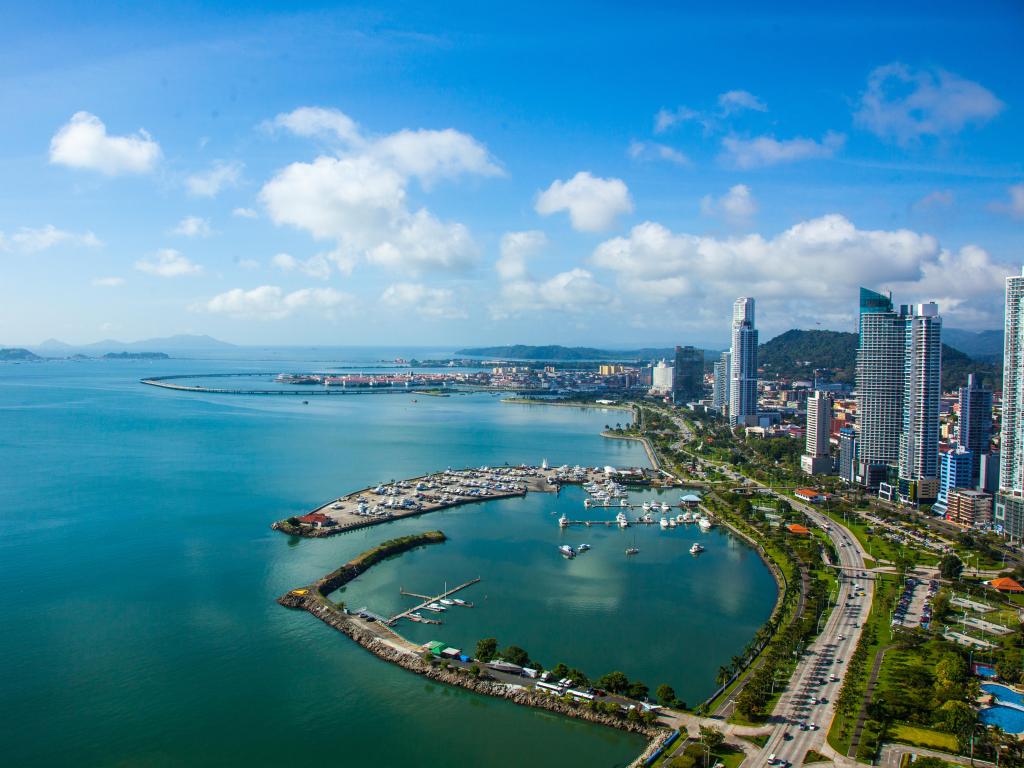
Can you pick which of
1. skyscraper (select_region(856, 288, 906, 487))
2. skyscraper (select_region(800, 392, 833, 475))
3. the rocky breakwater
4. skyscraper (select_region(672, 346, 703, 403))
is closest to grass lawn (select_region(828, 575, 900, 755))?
the rocky breakwater

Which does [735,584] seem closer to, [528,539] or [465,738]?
[528,539]

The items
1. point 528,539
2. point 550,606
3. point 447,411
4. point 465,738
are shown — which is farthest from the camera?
point 447,411

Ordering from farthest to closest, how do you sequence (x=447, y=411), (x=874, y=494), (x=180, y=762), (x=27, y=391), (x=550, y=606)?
1. (x=27, y=391)
2. (x=447, y=411)
3. (x=874, y=494)
4. (x=550, y=606)
5. (x=180, y=762)

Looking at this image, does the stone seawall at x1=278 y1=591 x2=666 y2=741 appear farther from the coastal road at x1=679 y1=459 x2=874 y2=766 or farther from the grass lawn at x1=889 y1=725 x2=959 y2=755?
the grass lawn at x1=889 y1=725 x2=959 y2=755

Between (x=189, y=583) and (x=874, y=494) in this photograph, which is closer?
(x=189, y=583)

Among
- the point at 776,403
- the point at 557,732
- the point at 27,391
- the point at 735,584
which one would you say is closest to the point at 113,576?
the point at 557,732

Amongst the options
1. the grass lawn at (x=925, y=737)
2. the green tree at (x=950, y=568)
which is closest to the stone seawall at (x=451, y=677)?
the grass lawn at (x=925, y=737)
